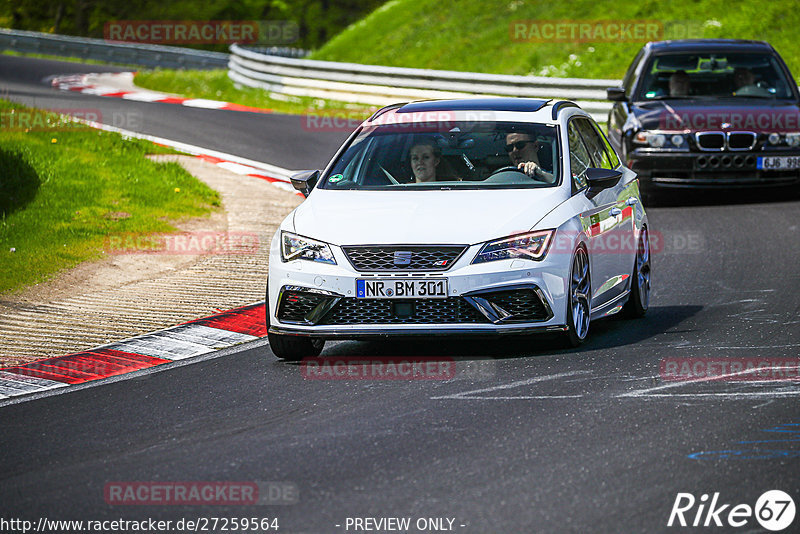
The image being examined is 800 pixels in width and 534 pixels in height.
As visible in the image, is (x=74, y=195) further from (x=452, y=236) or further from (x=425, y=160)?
(x=452, y=236)

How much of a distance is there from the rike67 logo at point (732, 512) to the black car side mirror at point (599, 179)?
3.84 m

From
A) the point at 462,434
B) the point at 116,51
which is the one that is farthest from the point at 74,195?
the point at 116,51

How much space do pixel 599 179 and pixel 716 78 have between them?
26.9 ft

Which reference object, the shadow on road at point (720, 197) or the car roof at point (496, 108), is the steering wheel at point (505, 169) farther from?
the shadow on road at point (720, 197)

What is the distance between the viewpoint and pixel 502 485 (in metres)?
5.84

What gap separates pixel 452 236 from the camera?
830 centimetres

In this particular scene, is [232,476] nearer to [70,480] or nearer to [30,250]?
[70,480]

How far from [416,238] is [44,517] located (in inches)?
131

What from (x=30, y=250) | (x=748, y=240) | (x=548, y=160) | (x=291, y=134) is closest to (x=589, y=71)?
(x=291, y=134)

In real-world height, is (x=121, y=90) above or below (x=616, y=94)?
below

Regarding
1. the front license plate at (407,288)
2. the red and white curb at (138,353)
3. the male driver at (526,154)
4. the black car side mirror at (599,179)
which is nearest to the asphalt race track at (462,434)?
the red and white curb at (138,353)

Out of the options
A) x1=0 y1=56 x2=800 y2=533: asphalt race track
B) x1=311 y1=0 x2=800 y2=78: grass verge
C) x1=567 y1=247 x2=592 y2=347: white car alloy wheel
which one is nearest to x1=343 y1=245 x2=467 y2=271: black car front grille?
x1=0 y1=56 x2=800 y2=533: asphalt race track

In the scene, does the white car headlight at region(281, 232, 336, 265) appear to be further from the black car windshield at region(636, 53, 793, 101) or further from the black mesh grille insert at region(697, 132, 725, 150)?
the black car windshield at region(636, 53, 793, 101)

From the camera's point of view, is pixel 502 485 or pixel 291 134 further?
pixel 291 134
